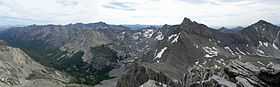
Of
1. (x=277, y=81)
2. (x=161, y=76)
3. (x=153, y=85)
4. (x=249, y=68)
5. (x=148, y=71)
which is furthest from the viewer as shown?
(x=148, y=71)

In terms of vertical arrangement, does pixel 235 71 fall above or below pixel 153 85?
above

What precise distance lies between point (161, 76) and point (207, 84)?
129803 millimetres

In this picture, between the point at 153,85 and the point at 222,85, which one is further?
the point at 153,85

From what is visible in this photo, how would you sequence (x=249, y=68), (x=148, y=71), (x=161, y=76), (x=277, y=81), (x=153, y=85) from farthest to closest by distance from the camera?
(x=148, y=71)
(x=161, y=76)
(x=153, y=85)
(x=249, y=68)
(x=277, y=81)

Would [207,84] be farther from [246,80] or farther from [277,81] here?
[277,81]

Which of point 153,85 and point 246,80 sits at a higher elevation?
point 246,80

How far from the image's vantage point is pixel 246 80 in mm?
54844

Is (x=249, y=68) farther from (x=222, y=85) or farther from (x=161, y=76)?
(x=161, y=76)

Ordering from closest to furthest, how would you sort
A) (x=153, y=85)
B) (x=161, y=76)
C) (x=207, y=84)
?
1. (x=207, y=84)
2. (x=153, y=85)
3. (x=161, y=76)

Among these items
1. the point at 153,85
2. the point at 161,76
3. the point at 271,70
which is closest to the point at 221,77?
the point at 271,70

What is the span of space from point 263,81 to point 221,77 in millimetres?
5836

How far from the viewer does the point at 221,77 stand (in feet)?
191

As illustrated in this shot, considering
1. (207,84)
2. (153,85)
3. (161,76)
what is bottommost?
(161,76)

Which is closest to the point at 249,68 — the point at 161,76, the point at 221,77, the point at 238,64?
the point at 238,64
